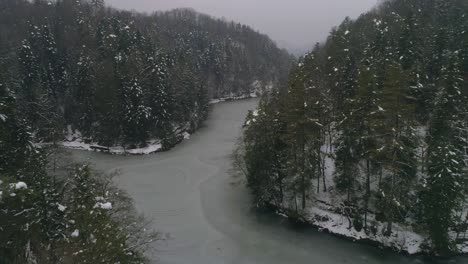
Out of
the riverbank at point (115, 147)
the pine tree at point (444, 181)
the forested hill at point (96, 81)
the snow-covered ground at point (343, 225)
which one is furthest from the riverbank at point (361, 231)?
the riverbank at point (115, 147)

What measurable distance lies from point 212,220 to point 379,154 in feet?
48.9

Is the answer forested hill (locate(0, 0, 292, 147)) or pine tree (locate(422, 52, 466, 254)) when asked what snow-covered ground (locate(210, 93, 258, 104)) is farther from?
pine tree (locate(422, 52, 466, 254))

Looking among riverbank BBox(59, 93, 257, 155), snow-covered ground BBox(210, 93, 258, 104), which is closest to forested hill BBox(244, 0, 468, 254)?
riverbank BBox(59, 93, 257, 155)

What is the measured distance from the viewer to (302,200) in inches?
1230

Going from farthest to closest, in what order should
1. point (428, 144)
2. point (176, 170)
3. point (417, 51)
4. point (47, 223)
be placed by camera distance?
point (176, 170) → point (417, 51) → point (428, 144) → point (47, 223)

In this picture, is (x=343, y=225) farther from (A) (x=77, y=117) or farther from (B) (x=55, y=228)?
(A) (x=77, y=117)

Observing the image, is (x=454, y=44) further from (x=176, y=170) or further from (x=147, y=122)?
(x=147, y=122)

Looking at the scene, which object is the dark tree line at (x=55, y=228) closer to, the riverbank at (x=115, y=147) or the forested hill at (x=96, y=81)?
the forested hill at (x=96, y=81)

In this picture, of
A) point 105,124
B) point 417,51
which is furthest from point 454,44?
point 105,124

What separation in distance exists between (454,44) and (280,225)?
29.4m

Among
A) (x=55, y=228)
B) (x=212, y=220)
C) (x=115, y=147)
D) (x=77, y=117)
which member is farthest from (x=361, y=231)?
(x=77, y=117)

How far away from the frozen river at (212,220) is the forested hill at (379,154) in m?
2.08

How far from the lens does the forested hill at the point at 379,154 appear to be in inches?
951

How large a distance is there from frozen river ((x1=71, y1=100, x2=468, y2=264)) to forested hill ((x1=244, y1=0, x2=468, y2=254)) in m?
2.08
